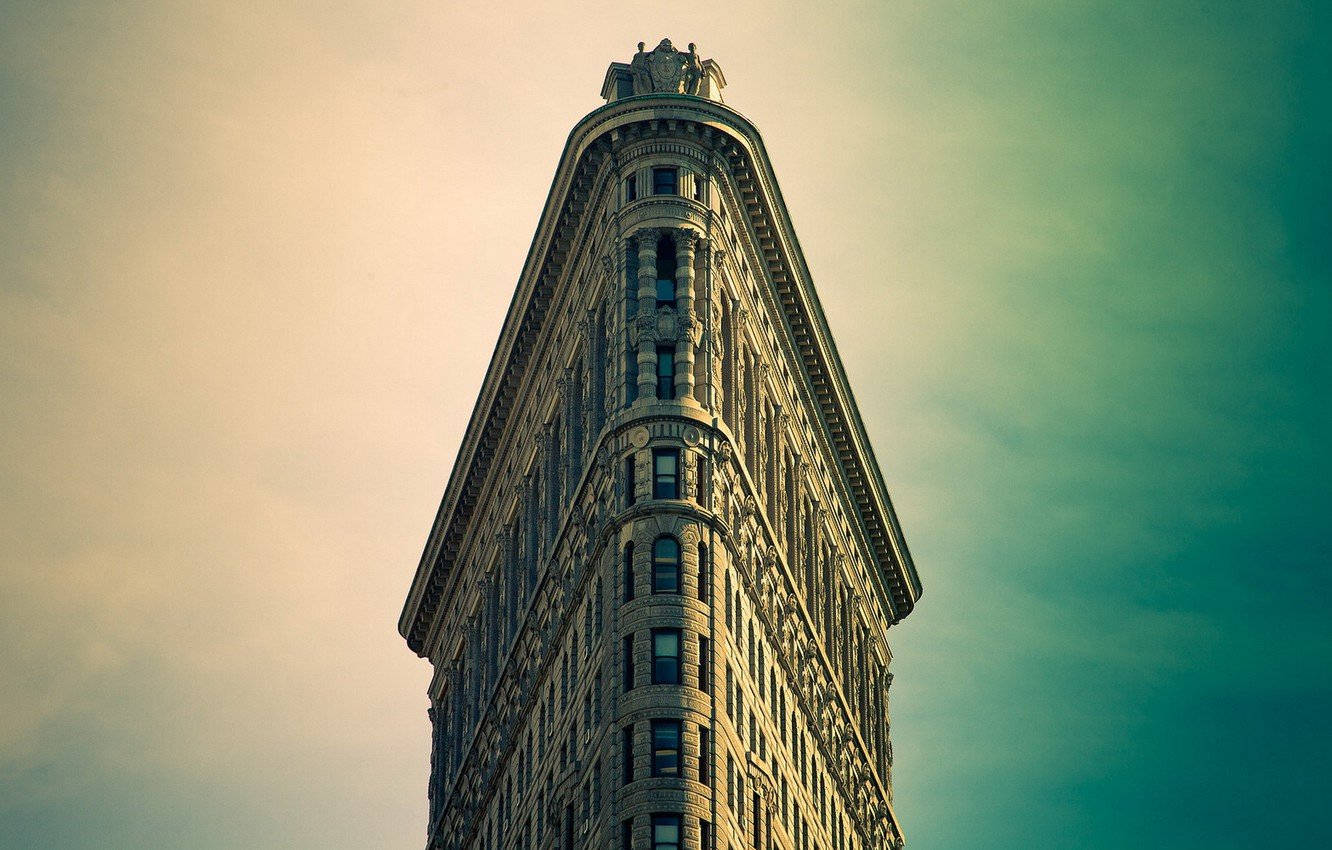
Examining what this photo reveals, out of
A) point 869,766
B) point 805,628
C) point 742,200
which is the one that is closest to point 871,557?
point 869,766

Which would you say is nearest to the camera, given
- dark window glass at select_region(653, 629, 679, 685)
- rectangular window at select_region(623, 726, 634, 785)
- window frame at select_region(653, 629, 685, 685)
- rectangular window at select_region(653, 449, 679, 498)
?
rectangular window at select_region(623, 726, 634, 785)

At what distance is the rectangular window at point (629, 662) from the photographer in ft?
396

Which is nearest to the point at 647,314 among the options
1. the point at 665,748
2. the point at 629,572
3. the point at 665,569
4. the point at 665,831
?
the point at 629,572

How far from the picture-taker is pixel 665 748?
387ft

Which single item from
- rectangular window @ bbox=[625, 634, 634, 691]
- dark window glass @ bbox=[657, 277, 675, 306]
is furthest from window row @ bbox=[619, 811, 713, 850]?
dark window glass @ bbox=[657, 277, 675, 306]

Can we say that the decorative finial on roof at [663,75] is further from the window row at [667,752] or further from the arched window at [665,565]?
the window row at [667,752]

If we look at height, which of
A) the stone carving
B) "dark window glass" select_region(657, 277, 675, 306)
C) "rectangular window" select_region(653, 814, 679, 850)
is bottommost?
"rectangular window" select_region(653, 814, 679, 850)

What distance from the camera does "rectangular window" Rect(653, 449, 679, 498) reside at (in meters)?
126

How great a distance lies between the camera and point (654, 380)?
129125 millimetres

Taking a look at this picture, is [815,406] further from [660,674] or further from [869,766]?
[660,674]

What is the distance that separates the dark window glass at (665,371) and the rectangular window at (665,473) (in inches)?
129

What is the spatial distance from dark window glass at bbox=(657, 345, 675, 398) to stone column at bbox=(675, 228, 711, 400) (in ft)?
1.12

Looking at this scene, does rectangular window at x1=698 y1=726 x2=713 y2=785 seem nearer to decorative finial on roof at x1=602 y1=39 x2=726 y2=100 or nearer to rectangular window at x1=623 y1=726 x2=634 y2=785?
rectangular window at x1=623 y1=726 x2=634 y2=785

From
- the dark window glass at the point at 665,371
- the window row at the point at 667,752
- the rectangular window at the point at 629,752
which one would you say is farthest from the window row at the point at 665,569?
the dark window glass at the point at 665,371
